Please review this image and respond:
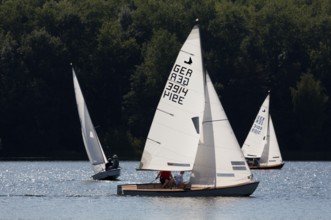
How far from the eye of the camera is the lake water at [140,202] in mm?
58219

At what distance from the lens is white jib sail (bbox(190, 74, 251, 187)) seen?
64.0m

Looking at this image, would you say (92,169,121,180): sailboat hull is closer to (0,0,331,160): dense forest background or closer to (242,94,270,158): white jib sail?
(242,94,270,158): white jib sail

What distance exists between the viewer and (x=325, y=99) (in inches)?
5349

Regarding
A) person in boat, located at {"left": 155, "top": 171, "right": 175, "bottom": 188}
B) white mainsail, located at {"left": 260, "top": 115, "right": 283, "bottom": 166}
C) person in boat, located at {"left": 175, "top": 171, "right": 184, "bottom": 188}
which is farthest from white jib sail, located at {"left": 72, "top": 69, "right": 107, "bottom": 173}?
white mainsail, located at {"left": 260, "top": 115, "right": 283, "bottom": 166}

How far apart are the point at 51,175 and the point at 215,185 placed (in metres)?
30.2

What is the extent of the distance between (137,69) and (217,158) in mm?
76021

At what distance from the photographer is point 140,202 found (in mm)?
63531

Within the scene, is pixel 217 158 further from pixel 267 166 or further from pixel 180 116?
pixel 267 166

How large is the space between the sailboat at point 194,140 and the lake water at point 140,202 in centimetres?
62

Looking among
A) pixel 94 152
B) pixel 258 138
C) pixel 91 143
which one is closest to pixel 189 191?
pixel 94 152

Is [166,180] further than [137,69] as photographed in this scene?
No

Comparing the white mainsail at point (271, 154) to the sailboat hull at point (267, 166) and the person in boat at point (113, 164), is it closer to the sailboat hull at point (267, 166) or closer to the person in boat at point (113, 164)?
the sailboat hull at point (267, 166)

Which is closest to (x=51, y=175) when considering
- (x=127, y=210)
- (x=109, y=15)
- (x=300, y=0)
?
(x=127, y=210)

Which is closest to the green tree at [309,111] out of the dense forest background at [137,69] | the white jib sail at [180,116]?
the dense forest background at [137,69]
